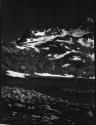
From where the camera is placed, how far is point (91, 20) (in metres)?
2.04

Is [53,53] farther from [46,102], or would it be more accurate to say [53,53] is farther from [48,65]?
[46,102]

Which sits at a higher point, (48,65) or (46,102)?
(48,65)

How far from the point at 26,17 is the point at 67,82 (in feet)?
2.03

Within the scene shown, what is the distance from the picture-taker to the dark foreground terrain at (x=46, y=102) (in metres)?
2.03

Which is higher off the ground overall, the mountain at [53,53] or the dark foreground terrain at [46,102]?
the mountain at [53,53]

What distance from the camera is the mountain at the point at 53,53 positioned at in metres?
2.05

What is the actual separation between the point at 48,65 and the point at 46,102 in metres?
0.29

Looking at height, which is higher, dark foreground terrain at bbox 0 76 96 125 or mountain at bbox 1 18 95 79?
mountain at bbox 1 18 95 79

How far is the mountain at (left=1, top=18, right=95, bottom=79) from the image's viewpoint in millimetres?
2047

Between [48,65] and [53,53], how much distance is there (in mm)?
103

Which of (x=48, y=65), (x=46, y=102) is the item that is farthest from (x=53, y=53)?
(x=46, y=102)

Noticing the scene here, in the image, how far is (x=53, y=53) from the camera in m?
2.09

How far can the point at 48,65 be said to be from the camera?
6.85 feet

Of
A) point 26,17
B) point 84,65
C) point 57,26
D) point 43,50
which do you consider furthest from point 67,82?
point 26,17
